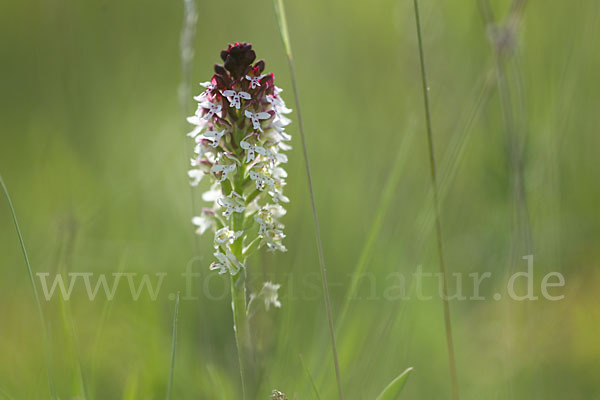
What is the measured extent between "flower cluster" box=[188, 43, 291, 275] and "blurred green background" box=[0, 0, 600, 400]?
1.52 feet

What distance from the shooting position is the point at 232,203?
184 centimetres

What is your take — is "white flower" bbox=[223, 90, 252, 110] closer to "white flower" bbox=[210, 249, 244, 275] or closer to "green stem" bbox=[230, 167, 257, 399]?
"green stem" bbox=[230, 167, 257, 399]

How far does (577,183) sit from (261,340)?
2.52 meters

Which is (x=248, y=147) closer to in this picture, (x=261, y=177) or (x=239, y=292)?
(x=261, y=177)

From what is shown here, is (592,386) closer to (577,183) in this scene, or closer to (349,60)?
(577,183)

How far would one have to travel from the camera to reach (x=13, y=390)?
2.37 metres

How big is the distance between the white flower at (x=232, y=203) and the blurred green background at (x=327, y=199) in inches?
22.0

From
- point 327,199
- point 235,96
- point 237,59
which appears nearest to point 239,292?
point 235,96

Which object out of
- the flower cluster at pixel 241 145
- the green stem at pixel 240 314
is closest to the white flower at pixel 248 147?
the flower cluster at pixel 241 145

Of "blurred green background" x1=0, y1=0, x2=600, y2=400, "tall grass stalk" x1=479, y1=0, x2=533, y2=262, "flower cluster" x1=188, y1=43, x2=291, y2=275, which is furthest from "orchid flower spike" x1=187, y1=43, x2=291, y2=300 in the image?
"tall grass stalk" x1=479, y1=0, x2=533, y2=262

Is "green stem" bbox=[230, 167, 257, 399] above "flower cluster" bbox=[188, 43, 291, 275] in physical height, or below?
below

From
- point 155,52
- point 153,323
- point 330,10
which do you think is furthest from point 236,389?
point 330,10

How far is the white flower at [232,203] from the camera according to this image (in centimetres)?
182

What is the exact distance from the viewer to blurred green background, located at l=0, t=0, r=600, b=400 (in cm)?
241
